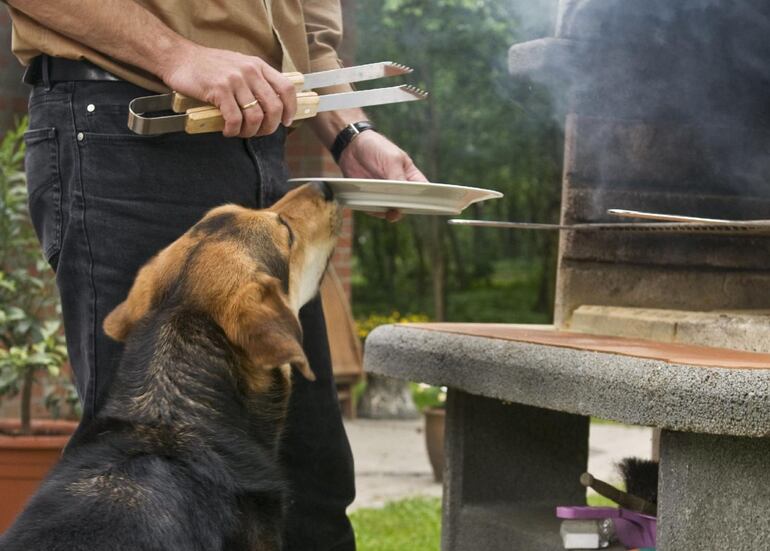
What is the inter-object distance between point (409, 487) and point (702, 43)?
4292 mm

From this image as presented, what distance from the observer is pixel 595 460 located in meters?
7.84

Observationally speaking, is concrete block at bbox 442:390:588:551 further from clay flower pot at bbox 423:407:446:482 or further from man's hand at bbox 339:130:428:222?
clay flower pot at bbox 423:407:446:482

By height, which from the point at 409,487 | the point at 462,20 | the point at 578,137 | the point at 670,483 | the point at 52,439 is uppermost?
the point at 462,20

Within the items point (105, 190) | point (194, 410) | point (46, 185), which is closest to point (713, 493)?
point (194, 410)

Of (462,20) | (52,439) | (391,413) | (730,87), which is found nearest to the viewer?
(730,87)

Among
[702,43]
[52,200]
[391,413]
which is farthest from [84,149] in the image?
[391,413]

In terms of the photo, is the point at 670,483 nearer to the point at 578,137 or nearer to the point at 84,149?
the point at 578,137

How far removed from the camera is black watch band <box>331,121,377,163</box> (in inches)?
134

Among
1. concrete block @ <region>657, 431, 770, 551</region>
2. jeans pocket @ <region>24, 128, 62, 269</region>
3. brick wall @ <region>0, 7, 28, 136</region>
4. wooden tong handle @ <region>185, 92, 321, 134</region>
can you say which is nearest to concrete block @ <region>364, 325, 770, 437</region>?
concrete block @ <region>657, 431, 770, 551</region>

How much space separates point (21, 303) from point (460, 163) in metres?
11.4

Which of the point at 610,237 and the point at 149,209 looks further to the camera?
the point at 610,237

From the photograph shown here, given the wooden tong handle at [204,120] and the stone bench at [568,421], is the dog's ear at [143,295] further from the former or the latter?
the stone bench at [568,421]

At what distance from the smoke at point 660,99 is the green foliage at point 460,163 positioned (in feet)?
18.8

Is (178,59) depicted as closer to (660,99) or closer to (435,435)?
(660,99)
